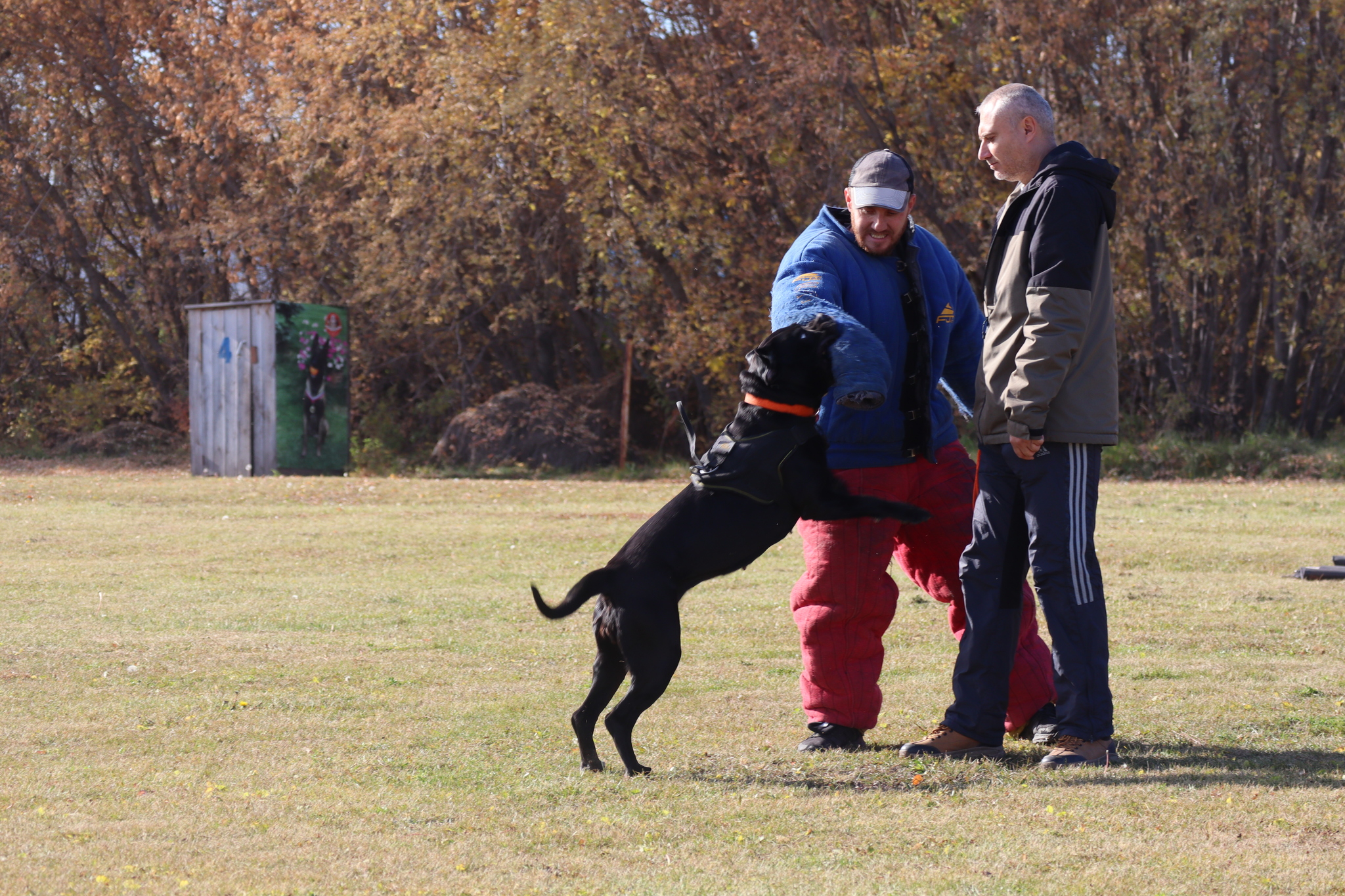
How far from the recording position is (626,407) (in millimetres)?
22547

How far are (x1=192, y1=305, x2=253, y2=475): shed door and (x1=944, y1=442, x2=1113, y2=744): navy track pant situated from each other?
17.7 m

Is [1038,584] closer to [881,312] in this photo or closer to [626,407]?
[881,312]

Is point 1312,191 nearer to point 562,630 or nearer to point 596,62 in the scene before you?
point 596,62

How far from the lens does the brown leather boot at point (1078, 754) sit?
4539mm

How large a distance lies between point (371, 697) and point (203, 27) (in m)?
21.9

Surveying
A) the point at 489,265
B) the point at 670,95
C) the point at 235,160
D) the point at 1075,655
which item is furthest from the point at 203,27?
the point at 1075,655

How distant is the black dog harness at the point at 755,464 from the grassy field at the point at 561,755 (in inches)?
36.5

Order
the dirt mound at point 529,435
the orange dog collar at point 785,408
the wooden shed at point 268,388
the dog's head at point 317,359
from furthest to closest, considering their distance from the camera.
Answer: the dirt mound at point 529,435
the dog's head at point 317,359
the wooden shed at point 268,388
the orange dog collar at point 785,408

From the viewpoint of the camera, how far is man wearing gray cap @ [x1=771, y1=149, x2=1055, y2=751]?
16.1ft

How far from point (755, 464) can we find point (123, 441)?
2377 cm

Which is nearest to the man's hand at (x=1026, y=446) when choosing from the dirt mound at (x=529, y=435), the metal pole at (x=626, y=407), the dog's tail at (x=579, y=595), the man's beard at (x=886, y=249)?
the man's beard at (x=886, y=249)

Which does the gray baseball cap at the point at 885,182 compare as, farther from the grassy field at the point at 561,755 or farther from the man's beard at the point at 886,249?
the grassy field at the point at 561,755

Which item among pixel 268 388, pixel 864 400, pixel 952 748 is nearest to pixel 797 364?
pixel 864 400

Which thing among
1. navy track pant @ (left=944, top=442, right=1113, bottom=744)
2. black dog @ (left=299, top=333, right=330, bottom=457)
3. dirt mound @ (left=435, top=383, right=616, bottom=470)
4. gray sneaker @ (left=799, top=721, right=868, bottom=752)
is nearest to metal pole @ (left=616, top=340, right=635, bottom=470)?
dirt mound @ (left=435, top=383, right=616, bottom=470)
